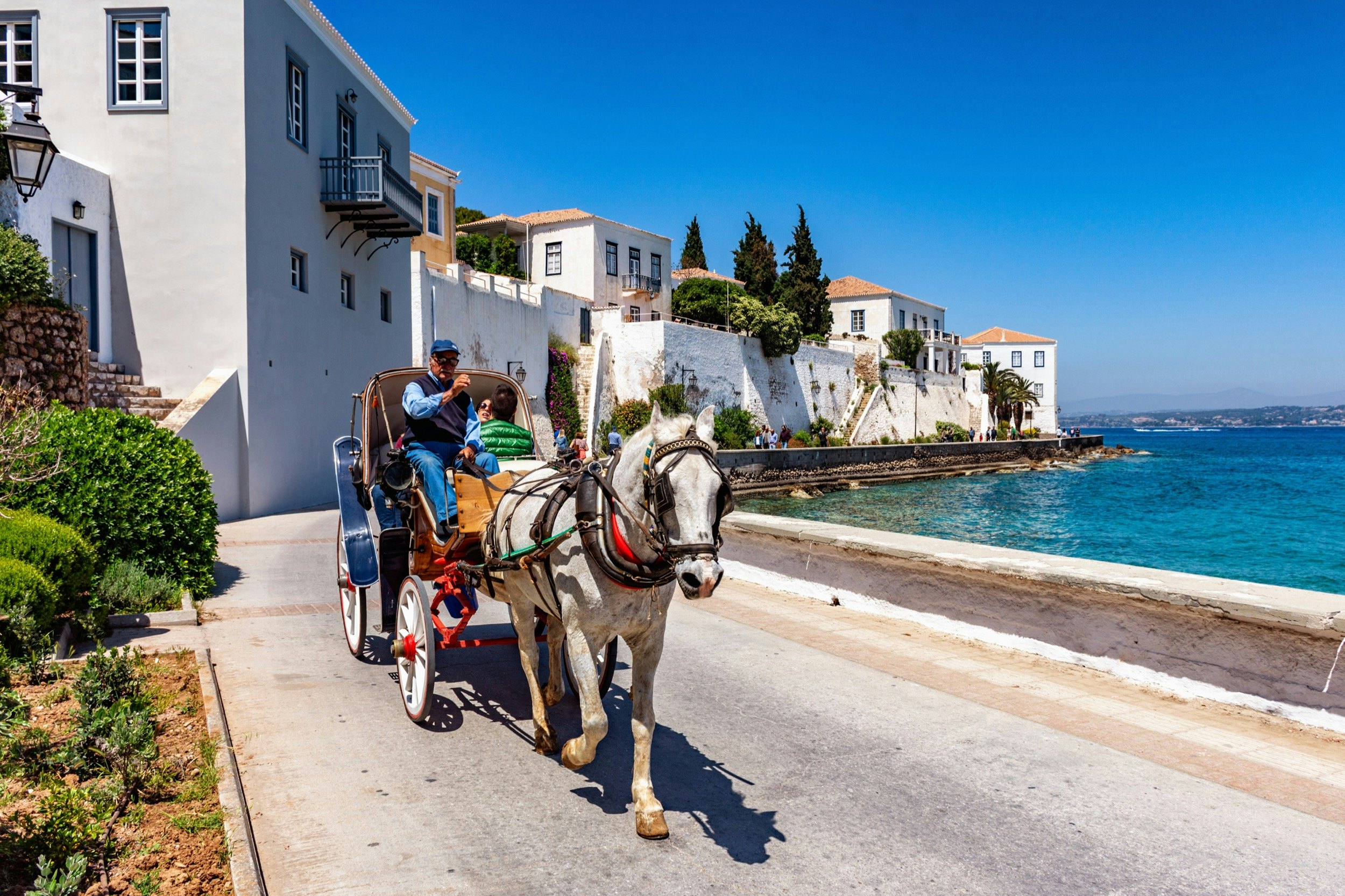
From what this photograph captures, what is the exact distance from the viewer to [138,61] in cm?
1602

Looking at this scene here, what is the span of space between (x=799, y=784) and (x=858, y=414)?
52.9 meters

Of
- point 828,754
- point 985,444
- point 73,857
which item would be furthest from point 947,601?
point 985,444

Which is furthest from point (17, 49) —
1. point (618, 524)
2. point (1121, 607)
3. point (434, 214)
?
point (1121, 607)

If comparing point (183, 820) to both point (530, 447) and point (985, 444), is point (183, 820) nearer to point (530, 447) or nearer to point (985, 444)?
point (530, 447)

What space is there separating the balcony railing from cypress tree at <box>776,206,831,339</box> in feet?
29.9

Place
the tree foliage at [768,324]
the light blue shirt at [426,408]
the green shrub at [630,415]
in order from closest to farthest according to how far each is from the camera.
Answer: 1. the light blue shirt at [426,408]
2. the green shrub at [630,415]
3. the tree foliage at [768,324]

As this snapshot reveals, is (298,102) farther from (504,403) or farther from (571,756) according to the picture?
(571,756)

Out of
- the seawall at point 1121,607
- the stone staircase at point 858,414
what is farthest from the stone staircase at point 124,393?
the stone staircase at point 858,414

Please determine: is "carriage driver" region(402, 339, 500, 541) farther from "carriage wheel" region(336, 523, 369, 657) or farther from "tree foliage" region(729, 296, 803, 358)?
"tree foliage" region(729, 296, 803, 358)

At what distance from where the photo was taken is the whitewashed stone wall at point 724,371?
40.2 m

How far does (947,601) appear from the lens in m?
7.39

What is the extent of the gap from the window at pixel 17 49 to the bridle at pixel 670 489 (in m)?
18.4

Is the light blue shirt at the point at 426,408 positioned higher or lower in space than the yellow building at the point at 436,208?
lower

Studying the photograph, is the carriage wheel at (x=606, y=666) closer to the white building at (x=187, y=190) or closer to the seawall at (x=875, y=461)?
the white building at (x=187, y=190)
